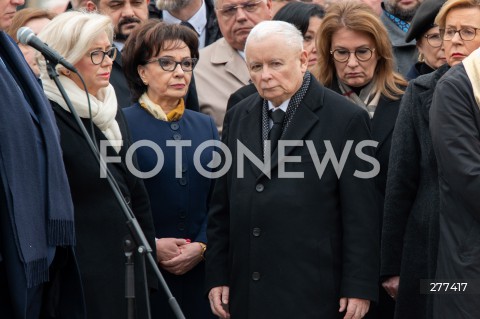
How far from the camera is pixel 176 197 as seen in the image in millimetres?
6707

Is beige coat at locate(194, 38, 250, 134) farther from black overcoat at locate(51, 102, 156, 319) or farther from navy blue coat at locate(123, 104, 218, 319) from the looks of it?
black overcoat at locate(51, 102, 156, 319)

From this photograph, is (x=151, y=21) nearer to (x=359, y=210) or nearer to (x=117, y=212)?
(x=117, y=212)

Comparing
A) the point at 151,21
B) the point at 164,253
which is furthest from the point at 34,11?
the point at 164,253

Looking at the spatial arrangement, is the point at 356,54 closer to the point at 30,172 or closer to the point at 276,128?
the point at 276,128

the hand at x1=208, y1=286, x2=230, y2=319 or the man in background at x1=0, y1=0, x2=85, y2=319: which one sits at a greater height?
the man in background at x1=0, y1=0, x2=85, y2=319

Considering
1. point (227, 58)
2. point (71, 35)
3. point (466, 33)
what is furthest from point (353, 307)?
point (227, 58)

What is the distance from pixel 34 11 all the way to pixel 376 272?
10.1 ft

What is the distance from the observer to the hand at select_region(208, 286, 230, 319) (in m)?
6.16

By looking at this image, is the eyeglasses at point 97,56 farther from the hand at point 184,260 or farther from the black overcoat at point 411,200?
the black overcoat at point 411,200

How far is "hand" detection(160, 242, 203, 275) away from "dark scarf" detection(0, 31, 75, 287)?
1501 millimetres

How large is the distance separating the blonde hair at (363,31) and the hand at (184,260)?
4.46 ft

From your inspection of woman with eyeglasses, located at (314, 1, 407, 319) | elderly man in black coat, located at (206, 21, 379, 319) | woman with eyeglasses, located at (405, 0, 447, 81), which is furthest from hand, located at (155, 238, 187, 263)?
woman with eyeglasses, located at (405, 0, 447, 81)

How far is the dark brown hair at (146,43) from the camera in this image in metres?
6.84

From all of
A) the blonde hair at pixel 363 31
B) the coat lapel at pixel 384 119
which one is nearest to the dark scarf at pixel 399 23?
the blonde hair at pixel 363 31
